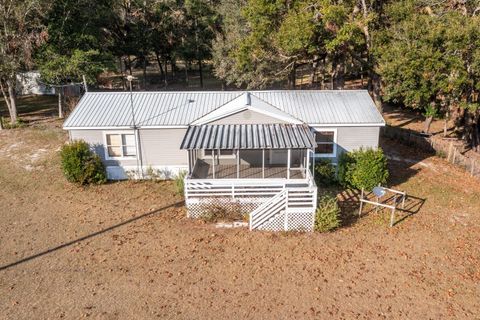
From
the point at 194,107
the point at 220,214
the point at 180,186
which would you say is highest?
the point at 194,107

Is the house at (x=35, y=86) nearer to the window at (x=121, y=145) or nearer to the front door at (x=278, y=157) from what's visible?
the window at (x=121, y=145)

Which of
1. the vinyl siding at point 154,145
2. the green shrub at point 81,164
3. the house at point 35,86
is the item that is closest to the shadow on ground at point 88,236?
the vinyl siding at point 154,145

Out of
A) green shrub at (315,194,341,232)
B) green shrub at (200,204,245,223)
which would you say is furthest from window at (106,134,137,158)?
green shrub at (315,194,341,232)

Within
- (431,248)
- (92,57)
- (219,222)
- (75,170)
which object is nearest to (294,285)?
(219,222)

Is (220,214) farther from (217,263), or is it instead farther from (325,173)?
(325,173)

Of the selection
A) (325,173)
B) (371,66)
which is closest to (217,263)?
(325,173)

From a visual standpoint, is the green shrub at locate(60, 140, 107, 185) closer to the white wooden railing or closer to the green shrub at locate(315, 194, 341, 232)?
the white wooden railing
